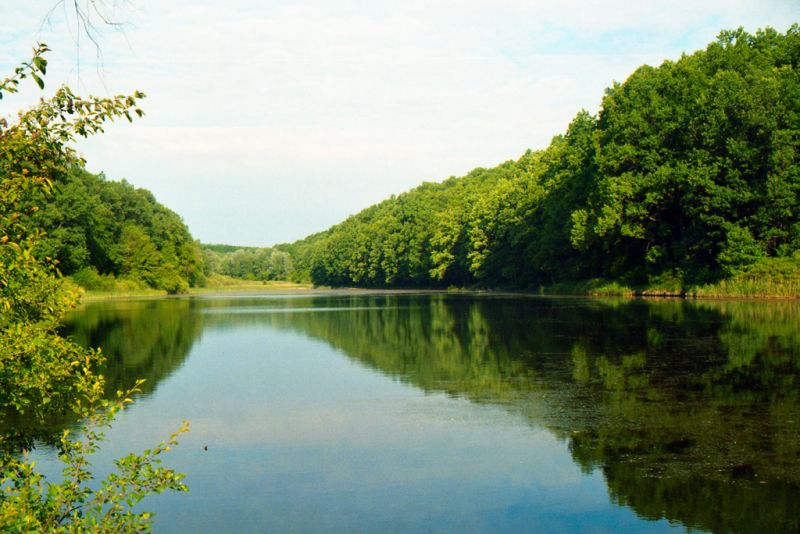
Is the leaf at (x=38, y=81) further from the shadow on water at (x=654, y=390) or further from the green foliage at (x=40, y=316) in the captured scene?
the shadow on water at (x=654, y=390)

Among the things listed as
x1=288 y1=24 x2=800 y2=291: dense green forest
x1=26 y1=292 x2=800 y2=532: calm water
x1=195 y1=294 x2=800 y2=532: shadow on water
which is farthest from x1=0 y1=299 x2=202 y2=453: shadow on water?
x1=288 y1=24 x2=800 y2=291: dense green forest

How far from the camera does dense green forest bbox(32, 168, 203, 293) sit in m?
81.3

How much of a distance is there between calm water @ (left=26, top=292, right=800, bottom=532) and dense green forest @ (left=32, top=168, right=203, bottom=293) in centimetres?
5815

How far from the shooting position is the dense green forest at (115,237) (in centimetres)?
8131

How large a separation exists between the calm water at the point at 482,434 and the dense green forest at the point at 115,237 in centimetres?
5815

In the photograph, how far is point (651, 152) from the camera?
56.9 metres

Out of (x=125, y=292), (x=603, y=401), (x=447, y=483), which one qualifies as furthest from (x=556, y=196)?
(x=447, y=483)

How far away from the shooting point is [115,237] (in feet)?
352

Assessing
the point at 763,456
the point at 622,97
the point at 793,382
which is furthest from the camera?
the point at 622,97

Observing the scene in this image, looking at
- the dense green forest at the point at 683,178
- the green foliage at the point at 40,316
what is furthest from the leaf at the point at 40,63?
the dense green forest at the point at 683,178

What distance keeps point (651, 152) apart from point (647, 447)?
50.7 m

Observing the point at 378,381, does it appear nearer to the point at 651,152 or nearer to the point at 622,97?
the point at 651,152

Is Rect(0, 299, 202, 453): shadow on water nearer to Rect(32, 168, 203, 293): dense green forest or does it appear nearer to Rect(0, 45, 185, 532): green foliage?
Rect(0, 45, 185, 532): green foliage

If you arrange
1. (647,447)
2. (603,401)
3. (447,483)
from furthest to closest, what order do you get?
1. (603,401)
2. (647,447)
3. (447,483)
